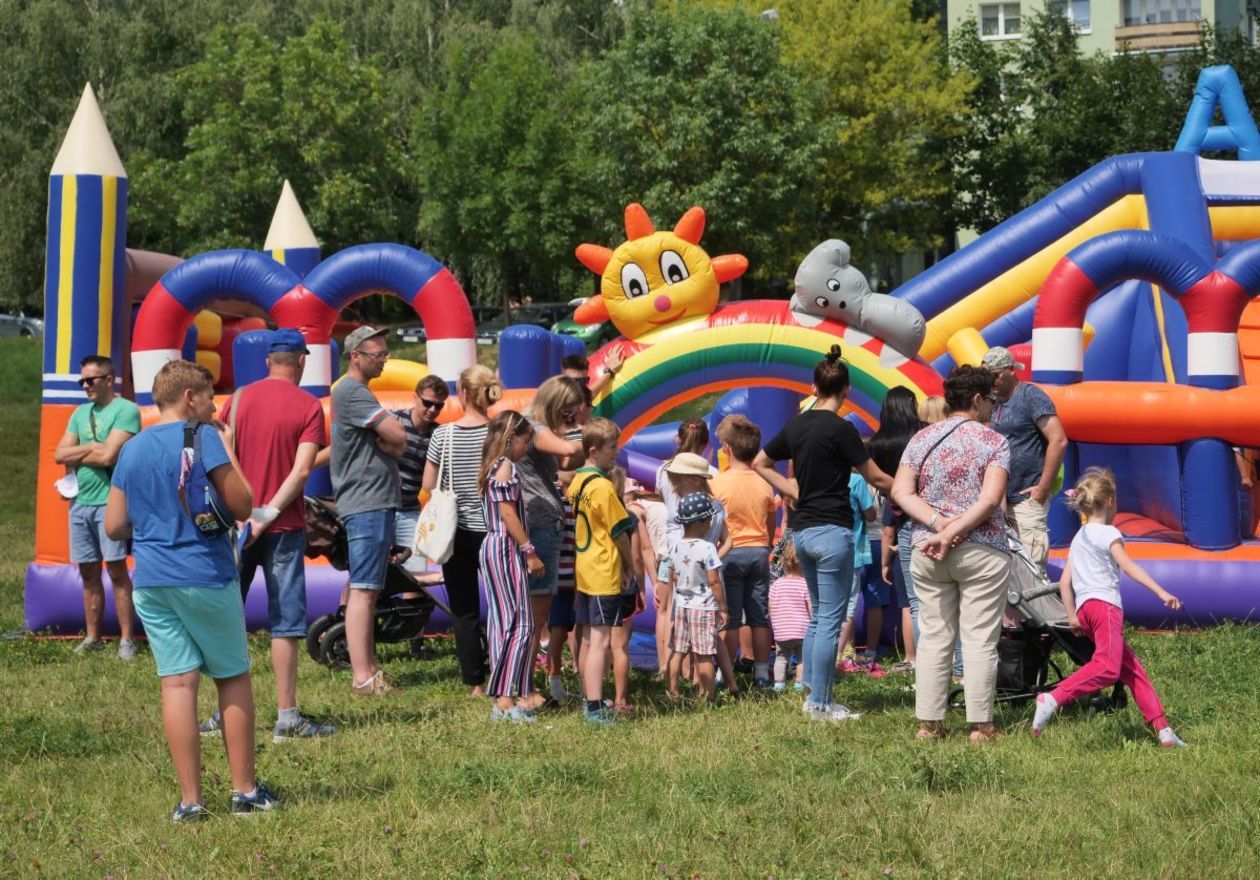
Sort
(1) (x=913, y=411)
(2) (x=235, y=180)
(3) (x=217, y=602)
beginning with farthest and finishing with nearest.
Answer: (2) (x=235, y=180) < (1) (x=913, y=411) < (3) (x=217, y=602)

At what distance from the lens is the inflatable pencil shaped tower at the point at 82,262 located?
34.5 ft

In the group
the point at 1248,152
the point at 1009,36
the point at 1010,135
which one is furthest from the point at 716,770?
the point at 1009,36

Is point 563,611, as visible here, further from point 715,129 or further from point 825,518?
point 715,129

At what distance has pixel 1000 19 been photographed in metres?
47.0

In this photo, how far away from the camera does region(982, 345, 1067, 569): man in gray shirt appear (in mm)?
8336

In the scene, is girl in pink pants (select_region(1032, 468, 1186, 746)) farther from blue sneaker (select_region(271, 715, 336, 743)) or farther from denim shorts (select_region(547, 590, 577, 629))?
blue sneaker (select_region(271, 715, 336, 743))

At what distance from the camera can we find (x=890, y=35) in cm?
3509

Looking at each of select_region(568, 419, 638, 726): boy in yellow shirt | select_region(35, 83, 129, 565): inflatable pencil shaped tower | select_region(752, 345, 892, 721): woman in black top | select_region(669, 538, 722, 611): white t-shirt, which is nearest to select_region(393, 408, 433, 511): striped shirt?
select_region(568, 419, 638, 726): boy in yellow shirt

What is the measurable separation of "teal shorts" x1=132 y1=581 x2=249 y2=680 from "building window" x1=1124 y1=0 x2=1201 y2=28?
45.4 meters

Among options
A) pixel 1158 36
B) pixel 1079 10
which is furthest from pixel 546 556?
pixel 1079 10

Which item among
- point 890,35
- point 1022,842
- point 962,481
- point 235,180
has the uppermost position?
point 890,35

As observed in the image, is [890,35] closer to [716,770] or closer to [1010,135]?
[1010,135]

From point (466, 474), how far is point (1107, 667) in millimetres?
2995

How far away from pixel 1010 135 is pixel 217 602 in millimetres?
33603
